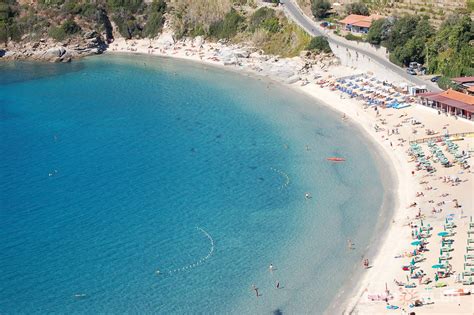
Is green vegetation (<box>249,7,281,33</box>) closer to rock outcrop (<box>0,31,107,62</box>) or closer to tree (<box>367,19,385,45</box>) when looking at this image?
tree (<box>367,19,385,45</box>)

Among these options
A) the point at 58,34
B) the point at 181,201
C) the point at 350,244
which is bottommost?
the point at 350,244

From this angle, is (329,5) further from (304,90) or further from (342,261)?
(342,261)

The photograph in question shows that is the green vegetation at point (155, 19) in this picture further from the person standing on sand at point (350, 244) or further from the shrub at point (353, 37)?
the person standing on sand at point (350, 244)

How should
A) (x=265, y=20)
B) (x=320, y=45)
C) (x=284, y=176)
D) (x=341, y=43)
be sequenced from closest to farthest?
(x=284, y=176) → (x=320, y=45) → (x=341, y=43) → (x=265, y=20)

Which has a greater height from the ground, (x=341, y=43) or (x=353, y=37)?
(x=353, y=37)

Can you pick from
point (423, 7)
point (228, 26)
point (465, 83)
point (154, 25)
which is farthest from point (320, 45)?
point (154, 25)

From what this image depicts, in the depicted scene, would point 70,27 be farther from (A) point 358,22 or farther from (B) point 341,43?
(A) point 358,22
